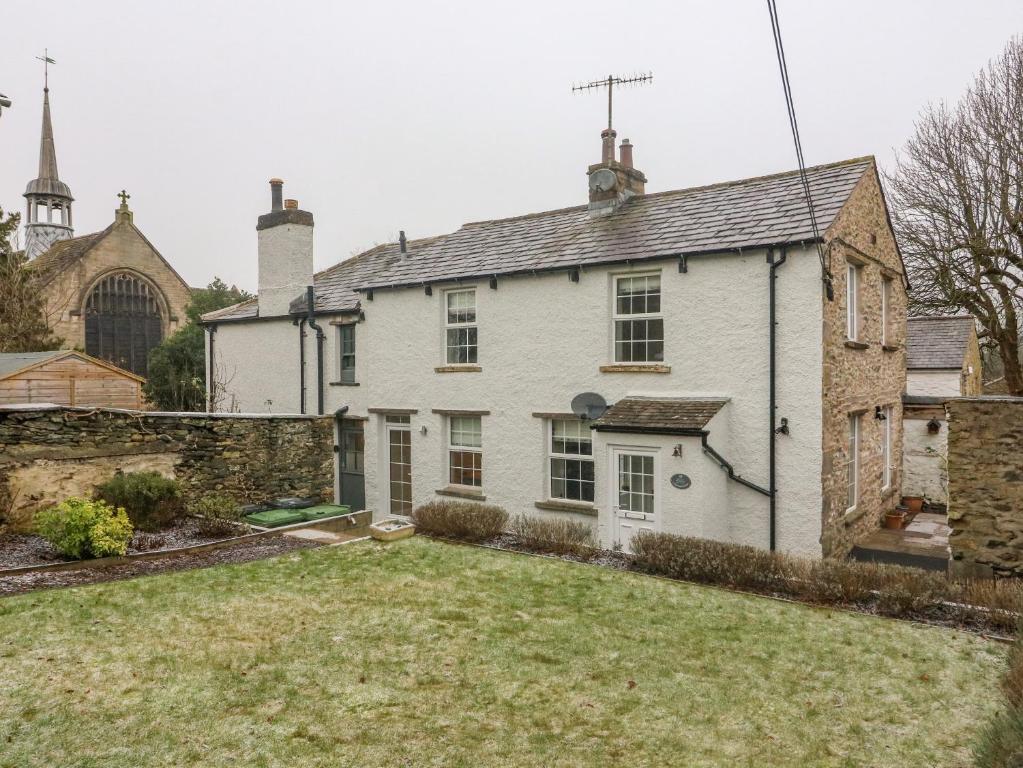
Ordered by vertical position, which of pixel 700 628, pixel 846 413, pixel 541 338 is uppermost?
pixel 541 338

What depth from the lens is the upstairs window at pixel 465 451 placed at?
15.3m

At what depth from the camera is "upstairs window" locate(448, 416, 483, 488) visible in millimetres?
15258

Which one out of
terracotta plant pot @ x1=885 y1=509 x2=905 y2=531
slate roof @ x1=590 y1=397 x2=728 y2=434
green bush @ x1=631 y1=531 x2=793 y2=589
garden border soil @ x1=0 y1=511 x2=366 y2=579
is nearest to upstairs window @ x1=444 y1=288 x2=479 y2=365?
slate roof @ x1=590 y1=397 x2=728 y2=434

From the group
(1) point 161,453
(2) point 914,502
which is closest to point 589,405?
(1) point 161,453

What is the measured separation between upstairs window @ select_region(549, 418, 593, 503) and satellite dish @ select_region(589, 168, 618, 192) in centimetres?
560

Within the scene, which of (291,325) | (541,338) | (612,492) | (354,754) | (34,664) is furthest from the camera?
(291,325)

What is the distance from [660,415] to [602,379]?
1898 millimetres

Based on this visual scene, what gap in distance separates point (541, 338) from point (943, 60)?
1805cm

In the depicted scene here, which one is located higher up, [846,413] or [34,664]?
[846,413]

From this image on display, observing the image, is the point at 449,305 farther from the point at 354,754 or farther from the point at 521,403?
the point at 354,754

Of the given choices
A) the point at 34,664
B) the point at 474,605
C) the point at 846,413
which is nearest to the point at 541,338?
the point at 846,413

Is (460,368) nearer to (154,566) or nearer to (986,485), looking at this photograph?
(154,566)

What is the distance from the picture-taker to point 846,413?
12266 mm

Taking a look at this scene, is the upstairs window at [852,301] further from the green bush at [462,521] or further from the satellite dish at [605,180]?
the green bush at [462,521]
